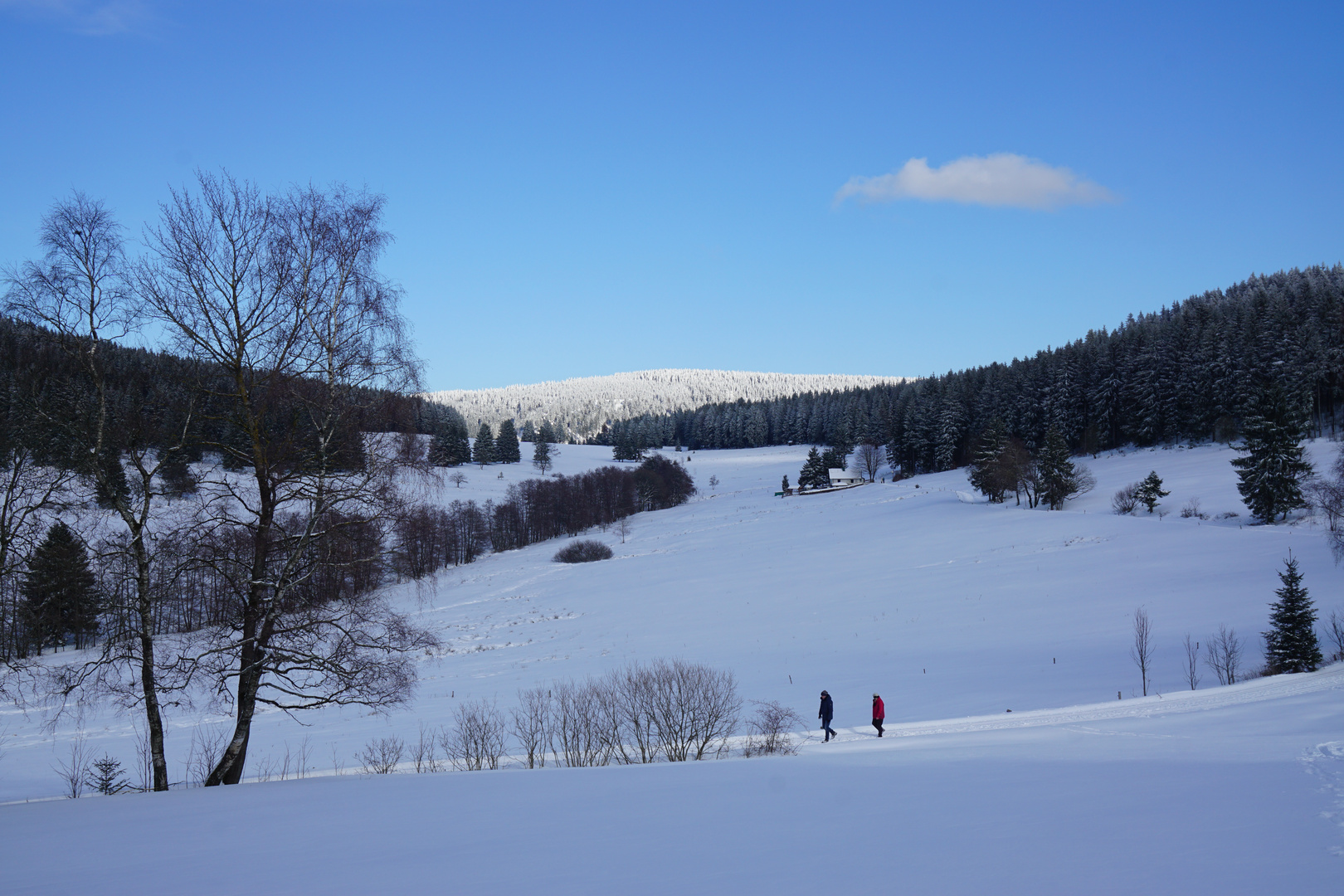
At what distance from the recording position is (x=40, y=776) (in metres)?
17.9

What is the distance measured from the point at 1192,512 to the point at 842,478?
4853 cm

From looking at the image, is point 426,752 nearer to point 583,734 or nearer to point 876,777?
point 583,734

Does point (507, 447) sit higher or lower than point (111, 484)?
higher

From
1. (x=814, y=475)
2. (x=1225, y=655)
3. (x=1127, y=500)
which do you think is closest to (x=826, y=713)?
(x=1225, y=655)

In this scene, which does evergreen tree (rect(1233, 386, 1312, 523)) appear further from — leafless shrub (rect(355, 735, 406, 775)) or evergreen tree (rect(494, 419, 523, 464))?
evergreen tree (rect(494, 419, 523, 464))

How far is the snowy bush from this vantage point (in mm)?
63938

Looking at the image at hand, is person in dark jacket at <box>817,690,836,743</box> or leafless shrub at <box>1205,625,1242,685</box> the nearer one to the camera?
person in dark jacket at <box>817,690,836,743</box>

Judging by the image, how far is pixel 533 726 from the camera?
15.6 meters

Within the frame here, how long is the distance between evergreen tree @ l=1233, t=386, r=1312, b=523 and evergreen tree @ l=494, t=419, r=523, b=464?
96567 millimetres

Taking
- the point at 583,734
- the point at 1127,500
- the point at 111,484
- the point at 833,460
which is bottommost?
the point at 583,734

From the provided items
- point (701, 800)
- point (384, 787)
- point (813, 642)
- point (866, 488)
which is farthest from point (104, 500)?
point (866, 488)

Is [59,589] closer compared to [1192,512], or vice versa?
[59,589]

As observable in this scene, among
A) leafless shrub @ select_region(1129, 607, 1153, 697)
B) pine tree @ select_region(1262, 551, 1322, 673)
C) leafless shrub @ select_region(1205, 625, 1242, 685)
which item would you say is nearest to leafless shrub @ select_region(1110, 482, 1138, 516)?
leafless shrub @ select_region(1129, 607, 1153, 697)

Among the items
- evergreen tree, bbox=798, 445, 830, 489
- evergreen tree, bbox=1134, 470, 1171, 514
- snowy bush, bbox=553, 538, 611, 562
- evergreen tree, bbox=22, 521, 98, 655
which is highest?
evergreen tree, bbox=22, 521, 98, 655
